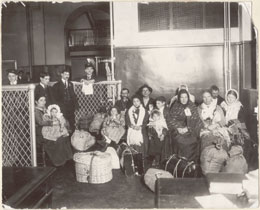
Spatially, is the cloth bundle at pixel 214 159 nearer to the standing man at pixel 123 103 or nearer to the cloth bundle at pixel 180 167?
the cloth bundle at pixel 180 167

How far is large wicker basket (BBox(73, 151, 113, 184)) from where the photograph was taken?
3.82 meters

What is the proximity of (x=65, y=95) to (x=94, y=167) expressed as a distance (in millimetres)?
2315

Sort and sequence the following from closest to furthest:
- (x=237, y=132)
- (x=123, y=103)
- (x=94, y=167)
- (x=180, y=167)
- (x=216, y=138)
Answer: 1. (x=180, y=167)
2. (x=94, y=167)
3. (x=216, y=138)
4. (x=237, y=132)
5. (x=123, y=103)

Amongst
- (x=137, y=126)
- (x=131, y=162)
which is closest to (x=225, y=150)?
(x=131, y=162)

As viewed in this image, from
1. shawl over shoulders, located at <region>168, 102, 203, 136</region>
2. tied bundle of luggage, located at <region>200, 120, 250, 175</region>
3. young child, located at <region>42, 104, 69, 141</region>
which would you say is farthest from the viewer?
shawl over shoulders, located at <region>168, 102, 203, 136</region>

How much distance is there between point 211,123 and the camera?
15.7 ft

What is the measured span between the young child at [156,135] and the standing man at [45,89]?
1823 mm

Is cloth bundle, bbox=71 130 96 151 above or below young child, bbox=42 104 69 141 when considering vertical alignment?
below

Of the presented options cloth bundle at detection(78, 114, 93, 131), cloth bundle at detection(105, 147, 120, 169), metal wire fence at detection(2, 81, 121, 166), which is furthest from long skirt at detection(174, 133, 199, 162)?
cloth bundle at detection(78, 114, 93, 131)

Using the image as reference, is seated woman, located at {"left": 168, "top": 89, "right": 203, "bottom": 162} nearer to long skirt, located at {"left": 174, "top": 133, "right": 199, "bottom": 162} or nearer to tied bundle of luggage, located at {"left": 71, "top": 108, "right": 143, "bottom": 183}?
long skirt, located at {"left": 174, "top": 133, "right": 199, "bottom": 162}

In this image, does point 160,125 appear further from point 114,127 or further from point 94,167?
point 94,167

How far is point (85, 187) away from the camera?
3.80 metres

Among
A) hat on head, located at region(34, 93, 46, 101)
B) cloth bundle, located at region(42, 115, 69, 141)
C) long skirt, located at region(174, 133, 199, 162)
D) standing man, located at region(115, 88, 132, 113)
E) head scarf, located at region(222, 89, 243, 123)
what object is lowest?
long skirt, located at region(174, 133, 199, 162)

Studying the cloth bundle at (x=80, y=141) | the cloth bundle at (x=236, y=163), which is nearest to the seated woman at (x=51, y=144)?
the cloth bundle at (x=80, y=141)
